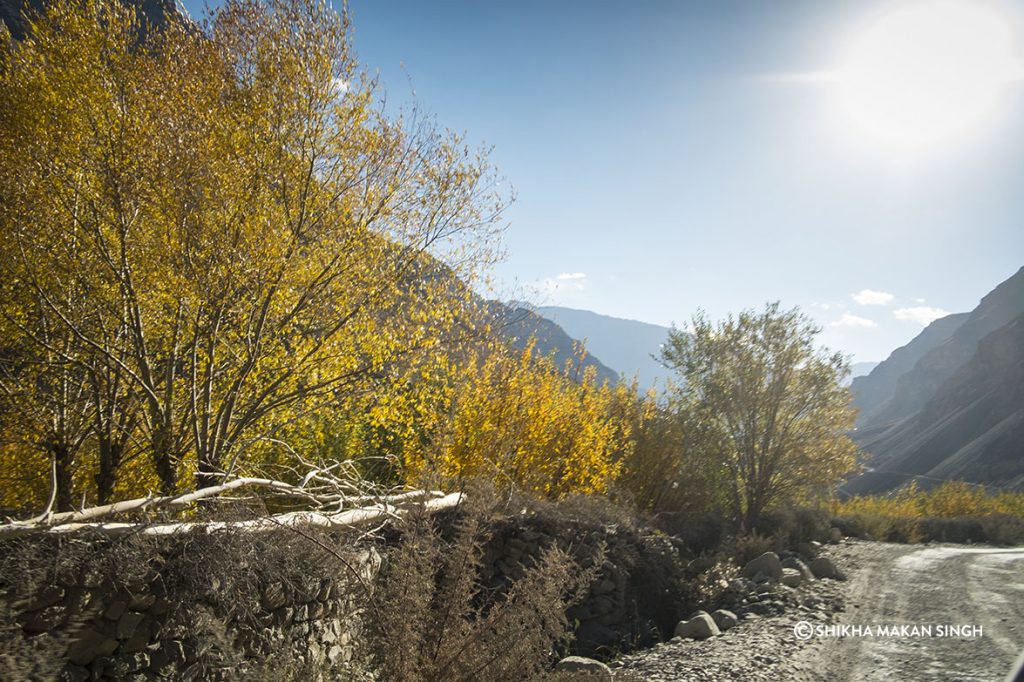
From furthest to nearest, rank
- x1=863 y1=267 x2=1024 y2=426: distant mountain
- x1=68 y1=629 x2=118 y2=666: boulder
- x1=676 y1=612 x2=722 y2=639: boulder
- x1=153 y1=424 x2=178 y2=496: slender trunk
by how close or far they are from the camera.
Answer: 1. x1=863 y1=267 x2=1024 y2=426: distant mountain
2. x1=676 y1=612 x2=722 y2=639: boulder
3. x1=153 y1=424 x2=178 y2=496: slender trunk
4. x1=68 y1=629 x2=118 y2=666: boulder

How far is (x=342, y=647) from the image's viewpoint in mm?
5422

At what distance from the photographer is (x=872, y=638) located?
652 centimetres

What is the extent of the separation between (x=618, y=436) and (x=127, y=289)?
11694mm

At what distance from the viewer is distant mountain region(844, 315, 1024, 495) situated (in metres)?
65.5

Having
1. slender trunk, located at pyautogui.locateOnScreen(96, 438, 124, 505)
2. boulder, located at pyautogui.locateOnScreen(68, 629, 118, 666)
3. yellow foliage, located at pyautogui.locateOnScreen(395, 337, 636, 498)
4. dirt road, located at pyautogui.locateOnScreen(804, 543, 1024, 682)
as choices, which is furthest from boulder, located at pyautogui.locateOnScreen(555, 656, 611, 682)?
slender trunk, located at pyautogui.locateOnScreen(96, 438, 124, 505)

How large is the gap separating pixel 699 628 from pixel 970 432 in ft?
305

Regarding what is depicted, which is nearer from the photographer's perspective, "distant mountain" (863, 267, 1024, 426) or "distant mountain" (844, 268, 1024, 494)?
"distant mountain" (844, 268, 1024, 494)

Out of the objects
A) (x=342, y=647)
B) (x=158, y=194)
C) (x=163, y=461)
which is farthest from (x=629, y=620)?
(x=158, y=194)

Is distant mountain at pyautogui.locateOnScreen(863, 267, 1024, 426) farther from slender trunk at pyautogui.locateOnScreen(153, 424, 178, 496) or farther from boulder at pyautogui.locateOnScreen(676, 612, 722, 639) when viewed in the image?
slender trunk at pyautogui.locateOnScreen(153, 424, 178, 496)

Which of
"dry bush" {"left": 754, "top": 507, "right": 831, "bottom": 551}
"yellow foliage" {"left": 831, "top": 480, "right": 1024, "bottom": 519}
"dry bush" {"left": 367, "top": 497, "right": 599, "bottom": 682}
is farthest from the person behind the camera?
"yellow foliage" {"left": 831, "top": 480, "right": 1024, "bottom": 519}

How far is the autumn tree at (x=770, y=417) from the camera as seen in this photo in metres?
15.4

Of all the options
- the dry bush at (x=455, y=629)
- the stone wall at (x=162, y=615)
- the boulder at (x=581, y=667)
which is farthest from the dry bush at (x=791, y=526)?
the stone wall at (x=162, y=615)

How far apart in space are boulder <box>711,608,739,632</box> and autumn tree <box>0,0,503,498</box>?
551cm

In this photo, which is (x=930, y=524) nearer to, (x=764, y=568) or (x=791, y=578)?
(x=764, y=568)
